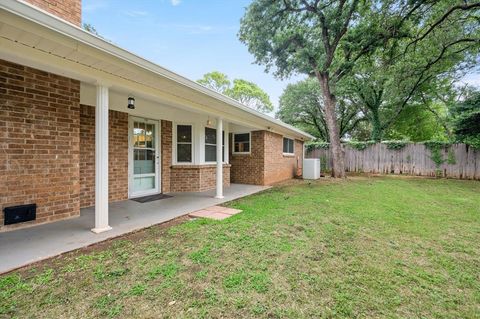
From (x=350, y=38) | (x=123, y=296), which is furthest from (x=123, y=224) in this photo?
(x=350, y=38)

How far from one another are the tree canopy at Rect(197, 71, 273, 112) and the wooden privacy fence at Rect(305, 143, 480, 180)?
15.6 metres

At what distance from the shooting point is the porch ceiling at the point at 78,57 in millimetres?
2260

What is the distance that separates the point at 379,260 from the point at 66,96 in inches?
213

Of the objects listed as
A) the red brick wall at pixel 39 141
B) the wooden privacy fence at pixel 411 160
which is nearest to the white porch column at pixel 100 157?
the red brick wall at pixel 39 141

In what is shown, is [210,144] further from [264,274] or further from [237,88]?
[237,88]

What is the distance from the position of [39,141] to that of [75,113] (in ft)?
2.40

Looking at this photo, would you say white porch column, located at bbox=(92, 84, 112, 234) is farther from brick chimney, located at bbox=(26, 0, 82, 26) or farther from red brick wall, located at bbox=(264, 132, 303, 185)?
red brick wall, located at bbox=(264, 132, 303, 185)

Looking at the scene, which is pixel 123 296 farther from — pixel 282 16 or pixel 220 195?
pixel 282 16

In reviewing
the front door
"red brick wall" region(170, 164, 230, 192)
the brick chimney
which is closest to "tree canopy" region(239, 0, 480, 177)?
"red brick wall" region(170, 164, 230, 192)

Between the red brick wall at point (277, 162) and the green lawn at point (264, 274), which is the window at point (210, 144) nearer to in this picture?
the red brick wall at point (277, 162)

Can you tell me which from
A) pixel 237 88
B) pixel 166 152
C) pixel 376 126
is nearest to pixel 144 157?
pixel 166 152

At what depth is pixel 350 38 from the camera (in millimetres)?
10609

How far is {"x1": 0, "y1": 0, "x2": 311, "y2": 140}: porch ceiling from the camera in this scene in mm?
2260

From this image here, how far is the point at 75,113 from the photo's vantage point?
3.88 meters
